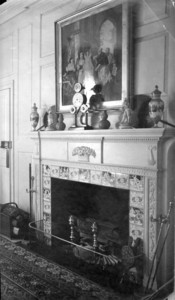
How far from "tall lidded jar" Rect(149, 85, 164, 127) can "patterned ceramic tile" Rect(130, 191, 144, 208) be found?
200mm

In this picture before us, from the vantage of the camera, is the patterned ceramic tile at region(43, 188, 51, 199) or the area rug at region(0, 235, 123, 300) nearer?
the area rug at region(0, 235, 123, 300)

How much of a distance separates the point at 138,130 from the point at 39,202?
35cm

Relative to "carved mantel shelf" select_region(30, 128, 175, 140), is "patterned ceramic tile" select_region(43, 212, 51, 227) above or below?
below

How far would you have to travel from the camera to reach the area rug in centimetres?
82

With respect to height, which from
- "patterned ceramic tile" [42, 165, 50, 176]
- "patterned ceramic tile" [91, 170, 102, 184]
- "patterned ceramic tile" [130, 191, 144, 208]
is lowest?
"patterned ceramic tile" [130, 191, 144, 208]

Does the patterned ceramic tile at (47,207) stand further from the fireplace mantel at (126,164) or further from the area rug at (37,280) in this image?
the area rug at (37,280)

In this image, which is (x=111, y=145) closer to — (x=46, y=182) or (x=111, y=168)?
(x=111, y=168)

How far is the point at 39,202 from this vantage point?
0.92 meters

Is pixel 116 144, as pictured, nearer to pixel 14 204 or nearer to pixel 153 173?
pixel 153 173

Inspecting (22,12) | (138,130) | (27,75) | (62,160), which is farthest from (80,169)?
(22,12)

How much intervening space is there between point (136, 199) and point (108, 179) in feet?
0.32

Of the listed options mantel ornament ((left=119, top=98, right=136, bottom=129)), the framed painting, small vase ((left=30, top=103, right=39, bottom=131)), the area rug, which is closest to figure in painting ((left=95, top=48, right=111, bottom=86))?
the framed painting

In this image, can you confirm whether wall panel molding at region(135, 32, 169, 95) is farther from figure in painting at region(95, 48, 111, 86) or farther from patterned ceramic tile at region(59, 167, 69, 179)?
patterned ceramic tile at region(59, 167, 69, 179)

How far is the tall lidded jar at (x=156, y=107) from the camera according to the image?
0.86 metres
